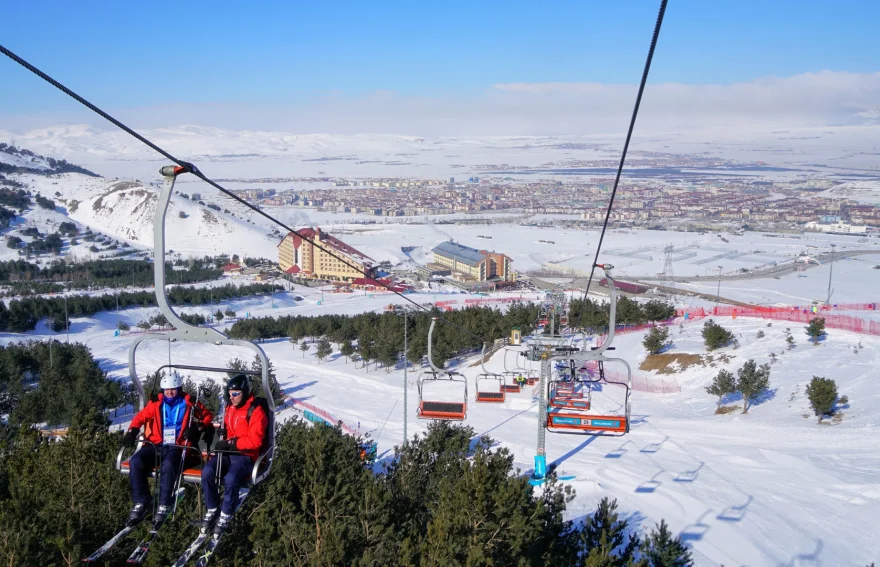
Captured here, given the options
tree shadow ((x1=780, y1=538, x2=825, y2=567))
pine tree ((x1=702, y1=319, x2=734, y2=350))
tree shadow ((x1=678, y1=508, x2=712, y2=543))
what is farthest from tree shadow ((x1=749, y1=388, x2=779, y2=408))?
tree shadow ((x1=780, y1=538, x2=825, y2=567))

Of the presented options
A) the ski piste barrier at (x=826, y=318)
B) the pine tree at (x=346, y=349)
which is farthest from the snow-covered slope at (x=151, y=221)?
the ski piste barrier at (x=826, y=318)

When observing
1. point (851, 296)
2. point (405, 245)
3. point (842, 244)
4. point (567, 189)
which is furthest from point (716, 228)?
point (567, 189)

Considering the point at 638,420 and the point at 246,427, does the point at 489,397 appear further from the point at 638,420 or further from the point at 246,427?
the point at 246,427

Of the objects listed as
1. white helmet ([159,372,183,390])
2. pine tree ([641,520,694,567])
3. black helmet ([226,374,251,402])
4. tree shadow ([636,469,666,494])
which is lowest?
tree shadow ([636,469,666,494])

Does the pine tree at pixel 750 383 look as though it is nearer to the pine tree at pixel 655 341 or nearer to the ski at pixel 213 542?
the pine tree at pixel 655 341

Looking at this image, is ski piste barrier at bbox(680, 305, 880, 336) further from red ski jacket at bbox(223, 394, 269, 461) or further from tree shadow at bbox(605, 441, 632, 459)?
red ski jacket at bbox(223, 394, 269, 461)

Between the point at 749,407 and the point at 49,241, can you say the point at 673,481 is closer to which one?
the point at 749,407

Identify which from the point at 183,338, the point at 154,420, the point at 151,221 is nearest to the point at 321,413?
the point at 154,420

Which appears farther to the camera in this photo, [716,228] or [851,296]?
[716,228]
